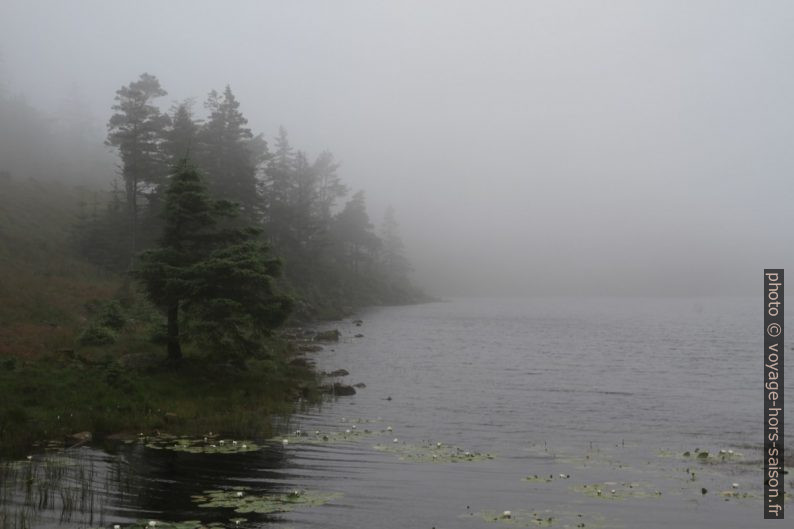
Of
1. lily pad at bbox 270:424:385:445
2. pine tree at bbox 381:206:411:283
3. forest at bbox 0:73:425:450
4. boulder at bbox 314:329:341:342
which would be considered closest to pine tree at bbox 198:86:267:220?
forest at bbox 0:73:425:450

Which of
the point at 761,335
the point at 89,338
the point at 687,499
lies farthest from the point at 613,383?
the point at 761,335

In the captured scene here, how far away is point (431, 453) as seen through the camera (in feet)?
61.4

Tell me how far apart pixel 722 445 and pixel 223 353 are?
63.2 feet

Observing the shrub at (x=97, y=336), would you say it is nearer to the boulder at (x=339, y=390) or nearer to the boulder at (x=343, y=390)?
the boulder at (x=339, y=390)

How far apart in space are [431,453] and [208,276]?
11.5 m

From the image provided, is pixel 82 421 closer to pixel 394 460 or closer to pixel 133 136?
pixel 394 460

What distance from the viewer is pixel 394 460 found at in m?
17.7

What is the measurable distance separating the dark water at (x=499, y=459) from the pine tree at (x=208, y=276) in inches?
181

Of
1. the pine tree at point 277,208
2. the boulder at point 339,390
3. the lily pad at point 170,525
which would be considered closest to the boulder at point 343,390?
the boulder at point 339,390

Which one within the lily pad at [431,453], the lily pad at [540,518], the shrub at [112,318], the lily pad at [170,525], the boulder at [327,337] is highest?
the shrub at [112,318]

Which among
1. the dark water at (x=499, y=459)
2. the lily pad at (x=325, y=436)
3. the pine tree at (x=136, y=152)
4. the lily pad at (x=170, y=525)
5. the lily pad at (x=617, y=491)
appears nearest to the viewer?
the lily pad at (x=170, y=525)

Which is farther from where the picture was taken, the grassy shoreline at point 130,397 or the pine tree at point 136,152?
the pine tree at point 136,152

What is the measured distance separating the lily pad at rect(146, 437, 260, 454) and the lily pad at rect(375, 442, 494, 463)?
419 cm

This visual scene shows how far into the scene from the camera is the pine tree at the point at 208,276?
23688 millimetres
